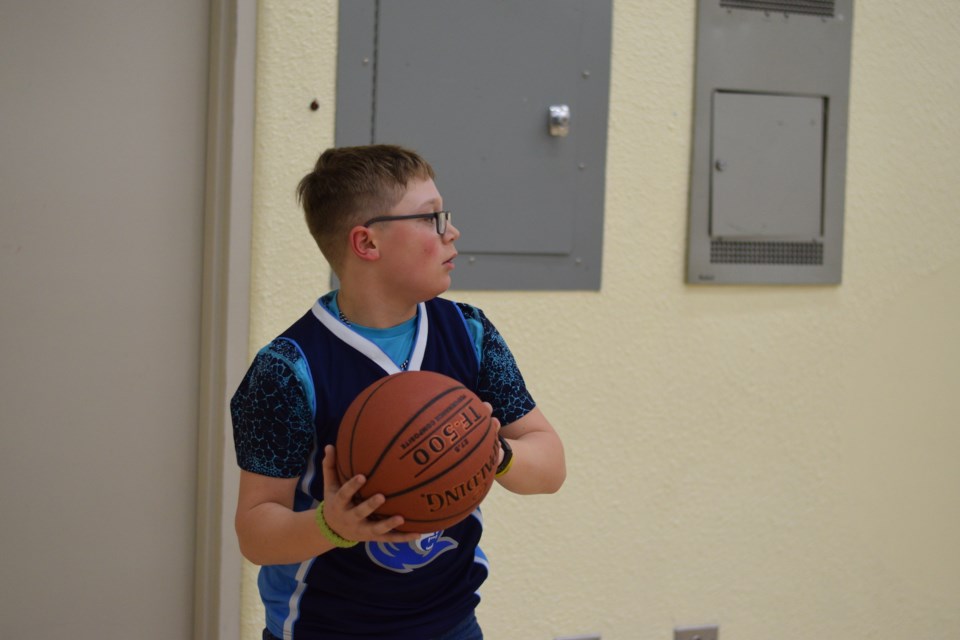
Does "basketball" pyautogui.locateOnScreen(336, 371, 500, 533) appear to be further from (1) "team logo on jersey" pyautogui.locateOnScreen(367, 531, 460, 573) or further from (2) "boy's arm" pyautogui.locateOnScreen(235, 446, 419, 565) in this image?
(1) "team logo on jersey" pyautogui.locateOnScreen(367, 531, 460, 573)

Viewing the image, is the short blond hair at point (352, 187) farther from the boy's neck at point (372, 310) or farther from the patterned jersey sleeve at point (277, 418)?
the patterned jersey sleeve at point (277, 418)

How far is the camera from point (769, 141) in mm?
3439

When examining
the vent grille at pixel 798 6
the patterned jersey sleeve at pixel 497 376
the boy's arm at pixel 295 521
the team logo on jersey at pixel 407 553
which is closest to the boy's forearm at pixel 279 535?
the boy's arm at pixel 295 521

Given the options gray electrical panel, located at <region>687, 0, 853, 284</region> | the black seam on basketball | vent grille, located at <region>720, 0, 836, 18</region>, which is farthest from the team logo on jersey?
vent grille, located at <region>720, 0, 836, 18</region>

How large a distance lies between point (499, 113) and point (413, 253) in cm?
137

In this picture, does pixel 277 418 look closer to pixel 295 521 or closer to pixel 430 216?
pixel 295 521

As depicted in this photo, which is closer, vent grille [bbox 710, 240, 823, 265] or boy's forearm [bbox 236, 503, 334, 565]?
boy's forearm [bbox 236, 503, 334, 565]

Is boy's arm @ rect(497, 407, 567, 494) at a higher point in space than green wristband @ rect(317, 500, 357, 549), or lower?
higher

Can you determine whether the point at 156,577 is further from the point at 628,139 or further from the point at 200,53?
the point at 628,139

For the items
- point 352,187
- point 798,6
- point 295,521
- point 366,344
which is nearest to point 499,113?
point 798,6

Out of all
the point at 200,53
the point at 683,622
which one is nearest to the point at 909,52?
the point at 683,622

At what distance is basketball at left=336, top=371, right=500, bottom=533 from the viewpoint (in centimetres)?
157

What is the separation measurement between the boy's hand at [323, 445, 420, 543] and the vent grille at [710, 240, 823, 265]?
2083mm

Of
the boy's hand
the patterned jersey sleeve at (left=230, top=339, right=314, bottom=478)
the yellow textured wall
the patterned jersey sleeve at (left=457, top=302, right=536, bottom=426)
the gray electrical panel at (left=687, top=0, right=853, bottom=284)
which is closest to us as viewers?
the boy's hand
